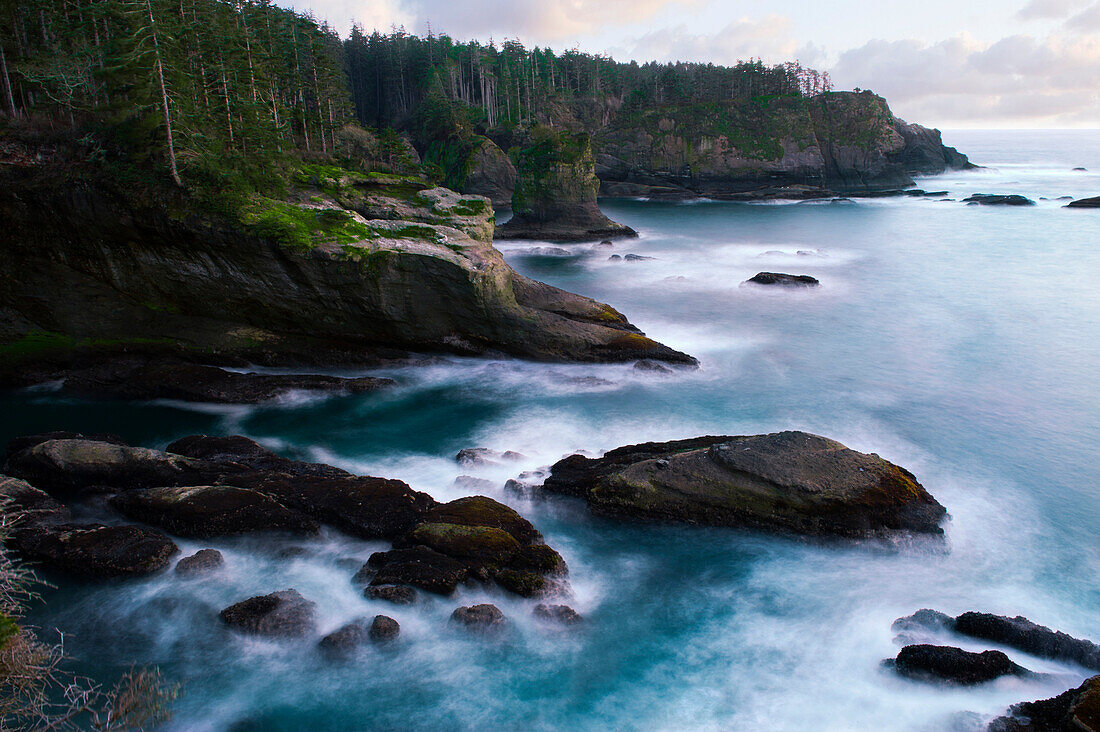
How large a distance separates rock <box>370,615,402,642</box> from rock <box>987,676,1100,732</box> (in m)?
9.42

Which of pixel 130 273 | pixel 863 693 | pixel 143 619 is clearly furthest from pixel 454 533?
pixel 130 273

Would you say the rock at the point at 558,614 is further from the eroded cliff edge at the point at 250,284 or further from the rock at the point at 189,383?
the eroded cliff edge at the point at 250,284

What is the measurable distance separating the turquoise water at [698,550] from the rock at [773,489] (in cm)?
51

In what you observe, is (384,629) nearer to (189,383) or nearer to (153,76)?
(189,383)

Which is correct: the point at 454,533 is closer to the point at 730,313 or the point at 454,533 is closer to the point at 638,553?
the point at 638,553

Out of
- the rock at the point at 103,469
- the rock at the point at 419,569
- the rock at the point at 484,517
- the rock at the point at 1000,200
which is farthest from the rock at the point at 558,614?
the rock at the point at 1000,200

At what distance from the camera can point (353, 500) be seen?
14.9m

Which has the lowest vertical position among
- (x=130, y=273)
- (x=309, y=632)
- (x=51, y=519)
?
(x=309, y=632)

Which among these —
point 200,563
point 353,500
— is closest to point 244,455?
point 353,500

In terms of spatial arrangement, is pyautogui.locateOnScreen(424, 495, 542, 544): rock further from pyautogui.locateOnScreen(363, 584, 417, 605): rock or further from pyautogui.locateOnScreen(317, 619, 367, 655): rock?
pyautogui.locateOnScreen(317, 619, 367, 655): rock

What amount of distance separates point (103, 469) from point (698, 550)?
45.8 feet

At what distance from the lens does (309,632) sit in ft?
39.1

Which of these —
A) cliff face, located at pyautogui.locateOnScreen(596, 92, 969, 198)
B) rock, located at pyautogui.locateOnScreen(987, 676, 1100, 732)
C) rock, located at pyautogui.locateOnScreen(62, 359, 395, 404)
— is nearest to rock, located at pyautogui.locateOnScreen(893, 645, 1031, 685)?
rock, located at pyautogui.locateOnScreen(987, 676, 1100, 732)

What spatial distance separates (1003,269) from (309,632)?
49.8m
